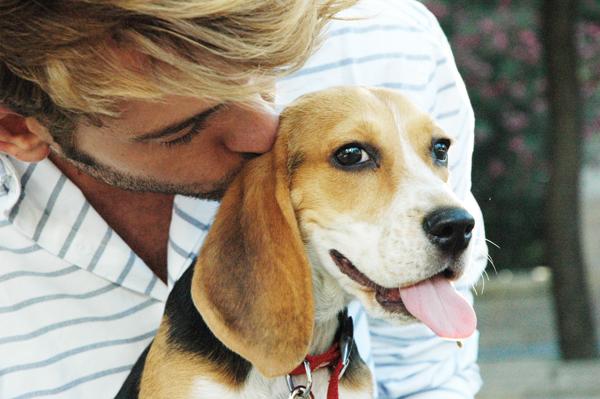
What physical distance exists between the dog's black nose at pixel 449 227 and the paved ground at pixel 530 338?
4526 mm

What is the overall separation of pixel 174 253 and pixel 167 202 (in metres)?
0.26

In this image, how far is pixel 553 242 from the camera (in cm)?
746

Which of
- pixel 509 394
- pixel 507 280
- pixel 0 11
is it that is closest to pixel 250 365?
pixel 0 11

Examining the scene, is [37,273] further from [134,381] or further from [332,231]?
[332,231]

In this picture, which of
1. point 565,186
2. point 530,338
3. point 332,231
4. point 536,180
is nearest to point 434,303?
point 332,231

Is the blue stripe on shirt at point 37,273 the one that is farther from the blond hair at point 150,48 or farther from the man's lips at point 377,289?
the man's lips at point 377,289

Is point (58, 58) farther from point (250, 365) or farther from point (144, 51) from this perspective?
point (250, 365)

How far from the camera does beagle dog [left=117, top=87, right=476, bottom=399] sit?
7.56 feet

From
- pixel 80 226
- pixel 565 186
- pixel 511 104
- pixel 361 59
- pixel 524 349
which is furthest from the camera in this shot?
pixel 511 104

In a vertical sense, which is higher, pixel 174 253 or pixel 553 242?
pixel 174 253

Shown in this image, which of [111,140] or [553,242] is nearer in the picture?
[111,140]

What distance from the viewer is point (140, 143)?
2543 mm

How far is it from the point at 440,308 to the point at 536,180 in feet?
24.2

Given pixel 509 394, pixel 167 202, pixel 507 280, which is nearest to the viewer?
pixel 167 202
